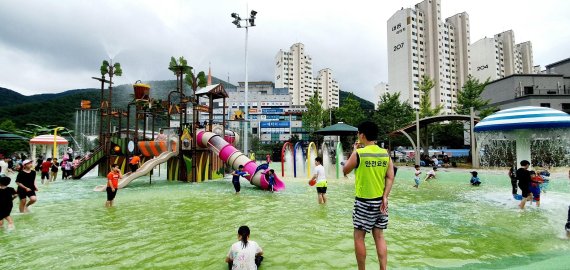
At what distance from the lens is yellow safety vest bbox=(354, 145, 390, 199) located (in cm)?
394

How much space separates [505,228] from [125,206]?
37.0ft

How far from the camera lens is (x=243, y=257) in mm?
4500

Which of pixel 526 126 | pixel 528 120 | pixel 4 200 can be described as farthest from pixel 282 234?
pixel 528 120

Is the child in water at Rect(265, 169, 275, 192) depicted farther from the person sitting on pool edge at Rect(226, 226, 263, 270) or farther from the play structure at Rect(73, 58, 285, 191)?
the person sitting on pool edge at Rect(226, 226, 263, 270)

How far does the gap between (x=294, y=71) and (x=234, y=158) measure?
13115 cm

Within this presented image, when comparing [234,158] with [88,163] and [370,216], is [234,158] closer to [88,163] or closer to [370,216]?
[88,163]

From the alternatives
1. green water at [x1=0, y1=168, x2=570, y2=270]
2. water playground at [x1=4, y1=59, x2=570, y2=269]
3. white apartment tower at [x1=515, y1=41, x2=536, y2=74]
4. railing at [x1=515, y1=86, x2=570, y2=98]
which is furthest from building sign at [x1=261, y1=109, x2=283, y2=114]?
green water at [x1=0, y1=168, x2=570, y2=270]

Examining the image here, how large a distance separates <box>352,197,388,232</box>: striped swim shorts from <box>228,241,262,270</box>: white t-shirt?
1630 millimetres

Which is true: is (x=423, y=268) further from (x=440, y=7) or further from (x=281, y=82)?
(x=281, y=82)

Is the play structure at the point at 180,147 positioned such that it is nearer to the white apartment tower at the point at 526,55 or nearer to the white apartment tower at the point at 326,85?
the white apartment tower at the point at 326,85

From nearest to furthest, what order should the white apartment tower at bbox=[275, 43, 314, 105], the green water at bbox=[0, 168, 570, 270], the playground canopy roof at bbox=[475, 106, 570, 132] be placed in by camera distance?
the green water at bbox=[0, 168, 570, 270] → the playground canopy roof at bbox=[475, 106, 570, 132] → the white apartment tower at bbox=[275, 43, 314, 105]

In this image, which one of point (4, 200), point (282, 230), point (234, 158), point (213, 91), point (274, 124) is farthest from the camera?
point (274, 124)

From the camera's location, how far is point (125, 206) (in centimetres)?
1077

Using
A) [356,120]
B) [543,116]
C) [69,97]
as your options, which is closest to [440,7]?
[356,120]
